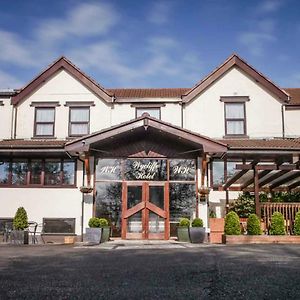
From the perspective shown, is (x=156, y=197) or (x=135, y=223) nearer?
(x=135, y=223)

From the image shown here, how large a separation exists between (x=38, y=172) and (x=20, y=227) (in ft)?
9.36

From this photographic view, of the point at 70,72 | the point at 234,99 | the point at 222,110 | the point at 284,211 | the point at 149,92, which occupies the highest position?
the point at 70,72

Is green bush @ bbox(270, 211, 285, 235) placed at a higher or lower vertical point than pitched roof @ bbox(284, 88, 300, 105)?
lower

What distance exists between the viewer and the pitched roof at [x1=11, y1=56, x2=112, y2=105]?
882 inches

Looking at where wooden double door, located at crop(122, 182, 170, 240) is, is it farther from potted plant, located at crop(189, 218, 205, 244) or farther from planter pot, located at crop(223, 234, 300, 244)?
planter pot, located at crop(223, 234, 300, 244)

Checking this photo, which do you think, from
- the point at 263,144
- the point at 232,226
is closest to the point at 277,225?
the point at 232,226

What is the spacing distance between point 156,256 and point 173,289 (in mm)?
5054

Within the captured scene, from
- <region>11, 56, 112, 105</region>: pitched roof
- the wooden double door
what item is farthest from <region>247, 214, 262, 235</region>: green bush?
<region>11, 56, 112, 105</region>: pitched roof

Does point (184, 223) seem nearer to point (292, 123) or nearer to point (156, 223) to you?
point (156, 223)

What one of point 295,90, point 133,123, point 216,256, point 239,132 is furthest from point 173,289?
point 295,90

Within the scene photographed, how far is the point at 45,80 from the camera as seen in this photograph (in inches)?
901

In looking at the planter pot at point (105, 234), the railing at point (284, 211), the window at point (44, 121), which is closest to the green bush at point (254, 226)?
the railing at point (284, 211)

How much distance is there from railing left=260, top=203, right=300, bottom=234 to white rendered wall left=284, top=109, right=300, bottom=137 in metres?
5.15

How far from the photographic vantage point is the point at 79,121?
2227 centimetres
